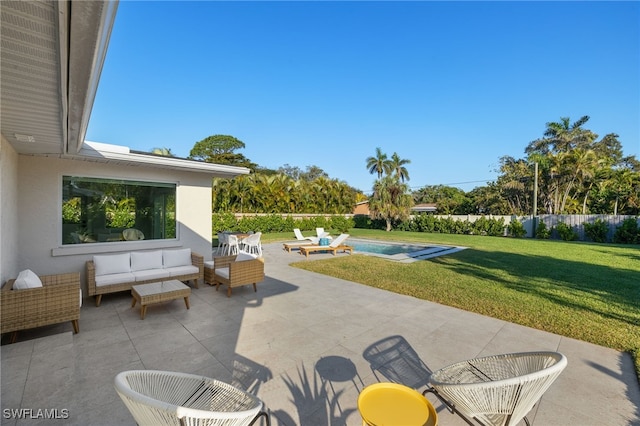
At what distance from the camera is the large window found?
631 centimetres

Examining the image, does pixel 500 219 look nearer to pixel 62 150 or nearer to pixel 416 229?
pixel 416 229

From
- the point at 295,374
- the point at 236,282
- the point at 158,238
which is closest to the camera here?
the point at 295,374

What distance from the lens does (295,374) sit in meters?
3.21

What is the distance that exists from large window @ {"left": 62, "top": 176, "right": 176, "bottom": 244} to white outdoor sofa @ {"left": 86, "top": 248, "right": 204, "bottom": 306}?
0.81 metres

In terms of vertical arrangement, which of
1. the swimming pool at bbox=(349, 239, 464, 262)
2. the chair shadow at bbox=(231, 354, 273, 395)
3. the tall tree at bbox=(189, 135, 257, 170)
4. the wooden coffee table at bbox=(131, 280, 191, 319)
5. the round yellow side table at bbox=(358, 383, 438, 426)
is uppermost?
the tall tree at bbox=(189, 135, 257, 170)

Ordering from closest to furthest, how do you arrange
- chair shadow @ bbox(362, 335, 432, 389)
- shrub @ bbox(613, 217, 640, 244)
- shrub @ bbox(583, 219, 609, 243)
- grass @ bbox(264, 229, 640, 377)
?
chair shadow @ bbox(362, 335, 432, 389) → grass @ bbox(264, 229, 640, 377) → shrub @ bbox(613, 217, 640, 244) → shrub @ bbox(583, 219, 609, 243)

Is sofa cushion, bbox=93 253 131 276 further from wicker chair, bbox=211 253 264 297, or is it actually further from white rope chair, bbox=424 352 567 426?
white rope chair, bbox=424 352 567 426

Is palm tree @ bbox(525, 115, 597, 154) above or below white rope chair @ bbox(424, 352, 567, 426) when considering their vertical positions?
above

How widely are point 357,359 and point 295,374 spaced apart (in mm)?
868

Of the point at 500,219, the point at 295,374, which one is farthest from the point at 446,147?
the point at 295,374

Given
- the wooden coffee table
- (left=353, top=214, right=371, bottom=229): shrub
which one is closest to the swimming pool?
the wooden coffee table

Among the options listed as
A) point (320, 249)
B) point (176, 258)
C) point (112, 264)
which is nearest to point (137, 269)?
point (112, 264)

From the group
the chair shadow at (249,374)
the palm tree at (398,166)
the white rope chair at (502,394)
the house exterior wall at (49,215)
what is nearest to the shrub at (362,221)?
the palm tree at (398,166)

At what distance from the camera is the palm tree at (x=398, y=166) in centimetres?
3456
